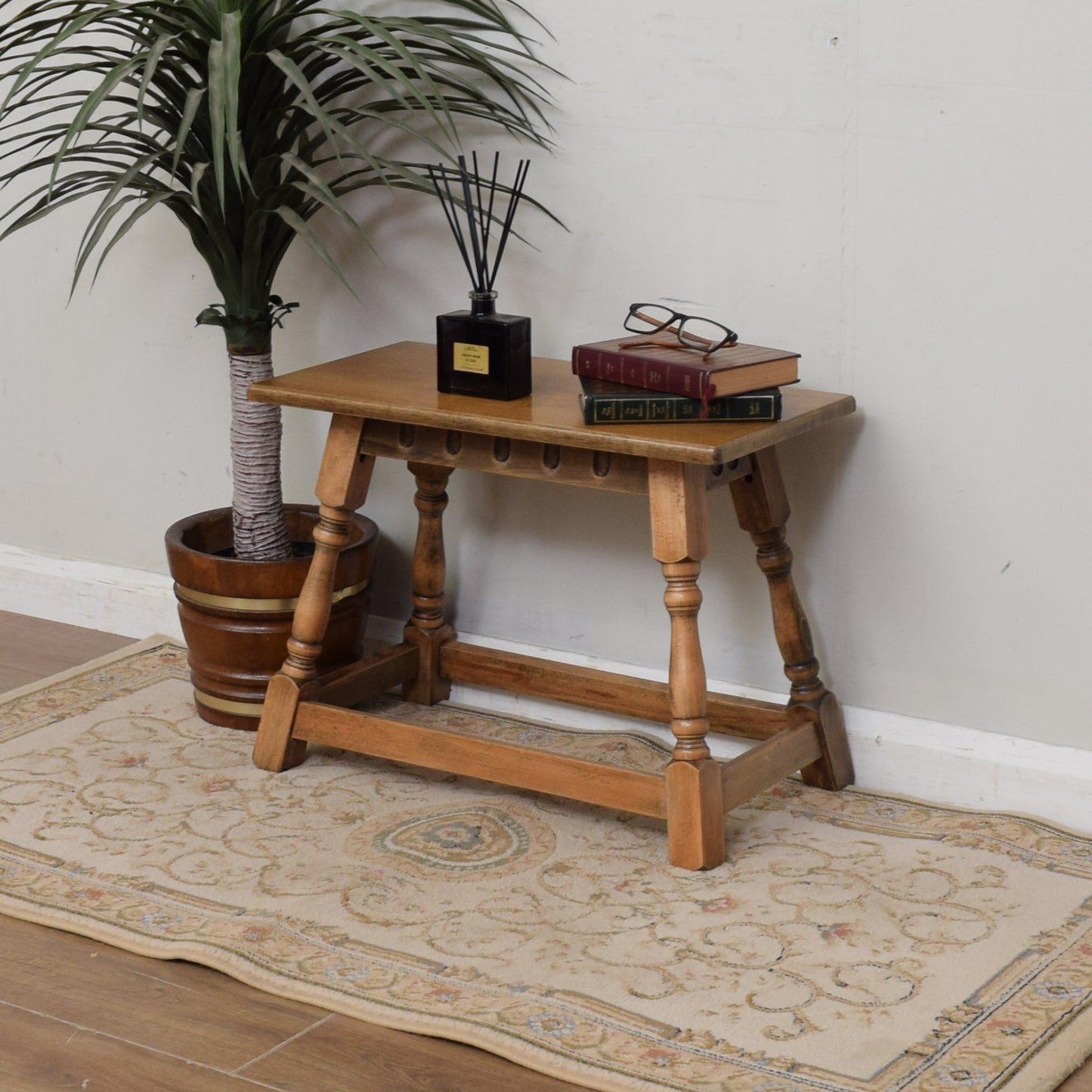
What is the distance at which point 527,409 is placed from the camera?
247cm

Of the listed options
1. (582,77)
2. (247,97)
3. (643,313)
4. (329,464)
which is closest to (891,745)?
(643,313)

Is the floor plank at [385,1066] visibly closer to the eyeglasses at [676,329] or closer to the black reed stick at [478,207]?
the eyeglasses at [676,329]

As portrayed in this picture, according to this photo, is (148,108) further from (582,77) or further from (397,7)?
(582,77)

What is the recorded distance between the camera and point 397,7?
2887 mm

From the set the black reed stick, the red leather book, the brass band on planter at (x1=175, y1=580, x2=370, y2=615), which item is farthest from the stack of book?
the brass band on planter at (x1=175, y1=580, x2=370, y2=615)

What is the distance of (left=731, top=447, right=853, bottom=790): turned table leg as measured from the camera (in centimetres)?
258

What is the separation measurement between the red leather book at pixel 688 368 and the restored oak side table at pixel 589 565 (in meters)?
0.06

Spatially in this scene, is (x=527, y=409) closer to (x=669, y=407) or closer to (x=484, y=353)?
(x=484, y=353)

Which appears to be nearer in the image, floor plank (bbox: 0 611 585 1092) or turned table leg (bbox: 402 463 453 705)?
floor plank (bbox: 0 611 585 1092)

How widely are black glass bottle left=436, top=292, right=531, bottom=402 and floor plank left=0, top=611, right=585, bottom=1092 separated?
993 millimetres

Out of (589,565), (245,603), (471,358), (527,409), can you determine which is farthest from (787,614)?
(245,603)

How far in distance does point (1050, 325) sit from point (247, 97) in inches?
54.4

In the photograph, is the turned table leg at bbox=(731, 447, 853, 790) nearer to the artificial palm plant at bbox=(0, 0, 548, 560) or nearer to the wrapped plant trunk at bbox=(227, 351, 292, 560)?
the artificial palm plant at bbox=(0, 0, 548, 560)

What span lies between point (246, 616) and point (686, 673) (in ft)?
2.98
